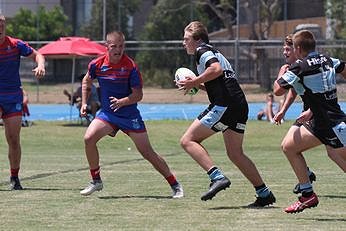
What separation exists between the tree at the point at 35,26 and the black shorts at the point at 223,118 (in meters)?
35.1

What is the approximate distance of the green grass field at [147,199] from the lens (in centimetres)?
866

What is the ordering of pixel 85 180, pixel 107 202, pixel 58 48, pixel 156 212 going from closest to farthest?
1. pixel 156 212
2. pixel 107 202
3. pixel 85 180
4. pixel 58 48

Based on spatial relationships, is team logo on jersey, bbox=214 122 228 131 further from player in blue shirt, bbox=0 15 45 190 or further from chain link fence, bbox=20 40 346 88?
chain link fence, bbox=20 40 346 88

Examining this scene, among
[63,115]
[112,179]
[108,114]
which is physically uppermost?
[108,114]

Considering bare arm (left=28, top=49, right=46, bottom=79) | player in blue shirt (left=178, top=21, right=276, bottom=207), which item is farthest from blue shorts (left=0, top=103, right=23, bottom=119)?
player in blue shirt (left=178, top=21, right=276, bottom=207)

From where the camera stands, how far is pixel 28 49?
11844 millimetres

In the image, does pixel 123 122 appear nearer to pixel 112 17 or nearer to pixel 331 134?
pixel 331 134

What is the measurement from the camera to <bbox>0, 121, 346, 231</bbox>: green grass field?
28.4ft

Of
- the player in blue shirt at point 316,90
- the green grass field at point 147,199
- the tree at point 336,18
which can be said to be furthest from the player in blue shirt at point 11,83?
the tree at point 336,18

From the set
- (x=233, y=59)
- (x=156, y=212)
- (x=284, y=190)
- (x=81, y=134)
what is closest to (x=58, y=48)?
(x=81, y=134)

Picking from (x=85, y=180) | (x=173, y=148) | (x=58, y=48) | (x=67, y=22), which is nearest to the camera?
(x=85, y=180)

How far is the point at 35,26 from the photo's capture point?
151 feet

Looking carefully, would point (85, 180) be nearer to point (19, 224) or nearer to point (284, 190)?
point (284, 190)

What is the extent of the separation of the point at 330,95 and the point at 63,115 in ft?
82.8
